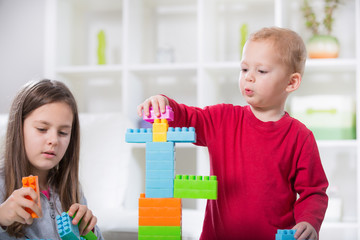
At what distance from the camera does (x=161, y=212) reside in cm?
94

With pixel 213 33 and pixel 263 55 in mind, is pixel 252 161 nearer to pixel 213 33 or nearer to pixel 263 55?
pixel 263 55

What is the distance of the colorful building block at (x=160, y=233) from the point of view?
93 cm

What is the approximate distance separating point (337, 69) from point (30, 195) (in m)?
1.96

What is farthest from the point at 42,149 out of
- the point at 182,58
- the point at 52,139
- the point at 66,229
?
the point at 182,58

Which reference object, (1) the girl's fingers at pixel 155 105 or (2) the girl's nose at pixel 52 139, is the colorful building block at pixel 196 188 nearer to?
(1) the girl's fingers at pixel 155 105

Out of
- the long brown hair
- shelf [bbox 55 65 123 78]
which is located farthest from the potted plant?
the long brown hair

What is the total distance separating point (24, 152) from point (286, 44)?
808 mm

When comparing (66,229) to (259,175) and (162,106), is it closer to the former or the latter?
(162,106)

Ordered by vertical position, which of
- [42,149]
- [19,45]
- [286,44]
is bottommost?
[42,149]

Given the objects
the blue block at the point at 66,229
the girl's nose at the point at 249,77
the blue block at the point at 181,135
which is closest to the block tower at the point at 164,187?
the blue block at the point at 181,135

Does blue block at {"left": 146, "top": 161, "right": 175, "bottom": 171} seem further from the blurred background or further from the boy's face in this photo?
the blurred background

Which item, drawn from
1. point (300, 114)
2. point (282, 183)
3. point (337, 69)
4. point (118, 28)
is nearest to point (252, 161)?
point (282, 183)

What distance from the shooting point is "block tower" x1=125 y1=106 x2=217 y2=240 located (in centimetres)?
93

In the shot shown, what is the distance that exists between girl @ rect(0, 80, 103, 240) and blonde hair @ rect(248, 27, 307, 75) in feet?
1.99
